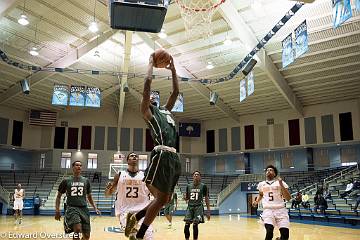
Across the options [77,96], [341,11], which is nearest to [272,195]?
[341,11]

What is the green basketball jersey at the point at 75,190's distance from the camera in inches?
278

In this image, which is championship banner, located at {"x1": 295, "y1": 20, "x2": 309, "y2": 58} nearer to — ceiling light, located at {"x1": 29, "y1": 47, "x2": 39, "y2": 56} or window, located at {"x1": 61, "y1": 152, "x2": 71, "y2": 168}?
ceiling light, located at {"x1": 29, "y1": 47, "x2": 39, "y2": 56}

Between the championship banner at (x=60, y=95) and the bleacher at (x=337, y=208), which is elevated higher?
the championship banner at (x=60, y=95)

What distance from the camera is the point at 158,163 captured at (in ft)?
11.5

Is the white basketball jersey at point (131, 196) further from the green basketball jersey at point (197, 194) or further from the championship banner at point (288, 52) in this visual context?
the championship banner at point (288, 52)

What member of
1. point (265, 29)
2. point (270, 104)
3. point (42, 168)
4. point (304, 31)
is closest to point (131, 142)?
point (42, 168)

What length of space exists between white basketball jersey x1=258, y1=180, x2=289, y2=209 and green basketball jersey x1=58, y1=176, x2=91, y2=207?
11.8 ft

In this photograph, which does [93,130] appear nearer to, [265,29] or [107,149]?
[107,149]

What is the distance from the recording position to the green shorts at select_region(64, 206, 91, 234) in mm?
6758

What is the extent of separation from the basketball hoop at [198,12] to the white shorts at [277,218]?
28.7ft

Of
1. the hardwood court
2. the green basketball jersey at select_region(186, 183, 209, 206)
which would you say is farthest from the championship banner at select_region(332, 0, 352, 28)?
the hardwood court

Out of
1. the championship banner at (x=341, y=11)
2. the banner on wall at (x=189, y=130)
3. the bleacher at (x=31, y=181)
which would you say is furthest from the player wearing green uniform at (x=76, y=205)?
the banner on wall at (x=189, y=130)

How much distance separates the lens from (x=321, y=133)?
2941 centimetres

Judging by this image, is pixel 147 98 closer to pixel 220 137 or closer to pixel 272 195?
pixel 272 195
